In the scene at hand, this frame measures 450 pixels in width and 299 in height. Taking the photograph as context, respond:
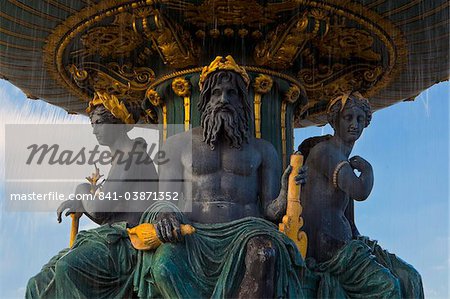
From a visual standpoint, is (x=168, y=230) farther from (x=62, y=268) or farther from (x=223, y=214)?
(x=62, y=268)

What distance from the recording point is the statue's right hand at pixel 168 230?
29.9 feet

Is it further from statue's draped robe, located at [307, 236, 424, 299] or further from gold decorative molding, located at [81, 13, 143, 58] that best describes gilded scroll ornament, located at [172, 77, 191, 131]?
statue's draped robe, located at [307, 236, 424, 299]

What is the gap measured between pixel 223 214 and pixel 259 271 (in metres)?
1.15

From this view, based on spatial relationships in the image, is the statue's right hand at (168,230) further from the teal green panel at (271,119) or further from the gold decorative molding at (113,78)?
the gold decorative molding at (113,78)

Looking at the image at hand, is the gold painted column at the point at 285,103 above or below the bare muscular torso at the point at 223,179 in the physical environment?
above

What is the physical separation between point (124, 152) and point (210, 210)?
120 centimetres

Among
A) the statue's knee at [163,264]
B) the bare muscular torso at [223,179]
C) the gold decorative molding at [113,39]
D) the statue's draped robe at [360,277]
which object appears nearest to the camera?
the statue's knee at [163,264]

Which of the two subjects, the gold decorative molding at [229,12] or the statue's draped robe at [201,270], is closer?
the statue's draped robe at [201,270]

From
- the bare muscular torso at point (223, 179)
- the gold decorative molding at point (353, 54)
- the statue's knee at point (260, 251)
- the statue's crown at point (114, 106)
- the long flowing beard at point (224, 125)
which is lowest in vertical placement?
the statue's knee at point (260, 251)

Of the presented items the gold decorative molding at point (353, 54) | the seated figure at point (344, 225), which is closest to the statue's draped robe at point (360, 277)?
the seated figure at point (344, 225)

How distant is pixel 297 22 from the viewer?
36.3 ft

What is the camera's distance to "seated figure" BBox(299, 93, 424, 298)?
383 inches

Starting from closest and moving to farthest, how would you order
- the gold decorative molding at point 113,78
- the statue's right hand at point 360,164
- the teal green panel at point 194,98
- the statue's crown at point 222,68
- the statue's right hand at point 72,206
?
the statue's crown at point 222,68
the statue's right hand at point 360,164
the statue's right hand at point 72,206
the teal green panel at point 194,98
the gold decorative molding at point 113,78

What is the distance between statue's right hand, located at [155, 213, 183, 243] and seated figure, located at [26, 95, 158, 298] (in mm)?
646
